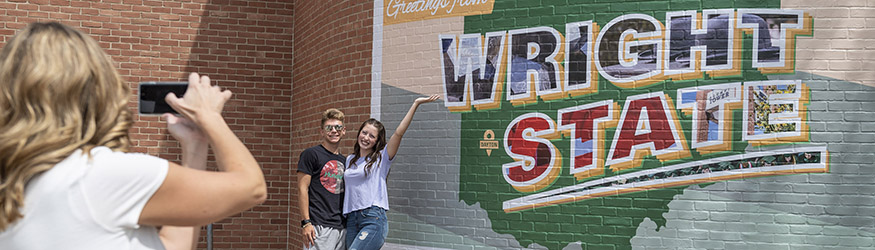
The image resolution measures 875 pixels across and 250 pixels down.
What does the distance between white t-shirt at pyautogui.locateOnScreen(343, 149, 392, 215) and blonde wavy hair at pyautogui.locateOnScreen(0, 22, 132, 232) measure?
188 inches

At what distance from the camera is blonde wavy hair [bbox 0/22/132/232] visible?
1.75 m

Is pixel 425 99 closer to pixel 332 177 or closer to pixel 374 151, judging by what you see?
pixel 374 151

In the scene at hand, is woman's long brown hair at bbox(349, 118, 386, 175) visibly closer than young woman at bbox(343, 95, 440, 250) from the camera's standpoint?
No

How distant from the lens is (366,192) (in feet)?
21.7

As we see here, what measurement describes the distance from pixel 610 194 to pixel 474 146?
132 cm

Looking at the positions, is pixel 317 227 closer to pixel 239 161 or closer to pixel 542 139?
pixel 542 139

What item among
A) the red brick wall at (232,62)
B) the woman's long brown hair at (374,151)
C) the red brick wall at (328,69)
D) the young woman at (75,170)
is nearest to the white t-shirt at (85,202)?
the young woman at (75,170)

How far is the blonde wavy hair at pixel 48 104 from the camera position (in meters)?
1.75

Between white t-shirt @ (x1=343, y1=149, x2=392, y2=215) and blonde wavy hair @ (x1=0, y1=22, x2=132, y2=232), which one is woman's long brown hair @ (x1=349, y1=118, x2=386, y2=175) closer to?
white t-shirt @ (x1=343, y1=149, x2=392, y2=215)

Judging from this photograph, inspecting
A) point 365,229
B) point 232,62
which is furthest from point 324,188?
point 232,62

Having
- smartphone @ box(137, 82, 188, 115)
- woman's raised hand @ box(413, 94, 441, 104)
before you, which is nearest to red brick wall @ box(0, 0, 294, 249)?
woman's raised hand @ box(413, 94, 441, 104)

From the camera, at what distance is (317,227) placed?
6656mm

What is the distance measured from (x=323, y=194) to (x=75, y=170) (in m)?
4.96

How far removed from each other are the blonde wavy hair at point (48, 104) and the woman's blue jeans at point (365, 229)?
15.6 feet
